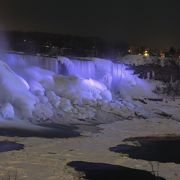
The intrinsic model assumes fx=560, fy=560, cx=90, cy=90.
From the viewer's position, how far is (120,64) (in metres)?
35.7

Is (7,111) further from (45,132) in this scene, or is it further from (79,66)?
(79,66)

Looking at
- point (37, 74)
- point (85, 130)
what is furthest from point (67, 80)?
point (85, 130)

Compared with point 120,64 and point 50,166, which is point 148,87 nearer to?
point 120,64

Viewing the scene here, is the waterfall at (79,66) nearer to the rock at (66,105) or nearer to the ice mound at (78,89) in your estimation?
the ice mound at (78,89)

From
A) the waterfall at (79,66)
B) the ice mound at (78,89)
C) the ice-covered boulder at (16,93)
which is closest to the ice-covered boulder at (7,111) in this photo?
the ice-covered boulder at (16,93)

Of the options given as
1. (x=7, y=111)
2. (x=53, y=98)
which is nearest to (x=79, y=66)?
(x=53, y=98)

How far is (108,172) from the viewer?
1327 cm

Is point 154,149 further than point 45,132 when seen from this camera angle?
No

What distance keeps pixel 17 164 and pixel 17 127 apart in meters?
6.31

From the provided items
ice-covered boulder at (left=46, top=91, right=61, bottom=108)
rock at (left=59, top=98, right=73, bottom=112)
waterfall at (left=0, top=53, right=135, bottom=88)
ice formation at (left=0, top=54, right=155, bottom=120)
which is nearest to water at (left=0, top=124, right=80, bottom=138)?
ice formation at (left=0, top=54, right=155, bottom=120)

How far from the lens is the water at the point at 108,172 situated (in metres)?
12.8

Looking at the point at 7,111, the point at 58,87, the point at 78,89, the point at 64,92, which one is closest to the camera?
the point at 7,111

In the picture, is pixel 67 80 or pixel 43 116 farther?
pixel 67 80

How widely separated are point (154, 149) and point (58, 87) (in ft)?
32.8
